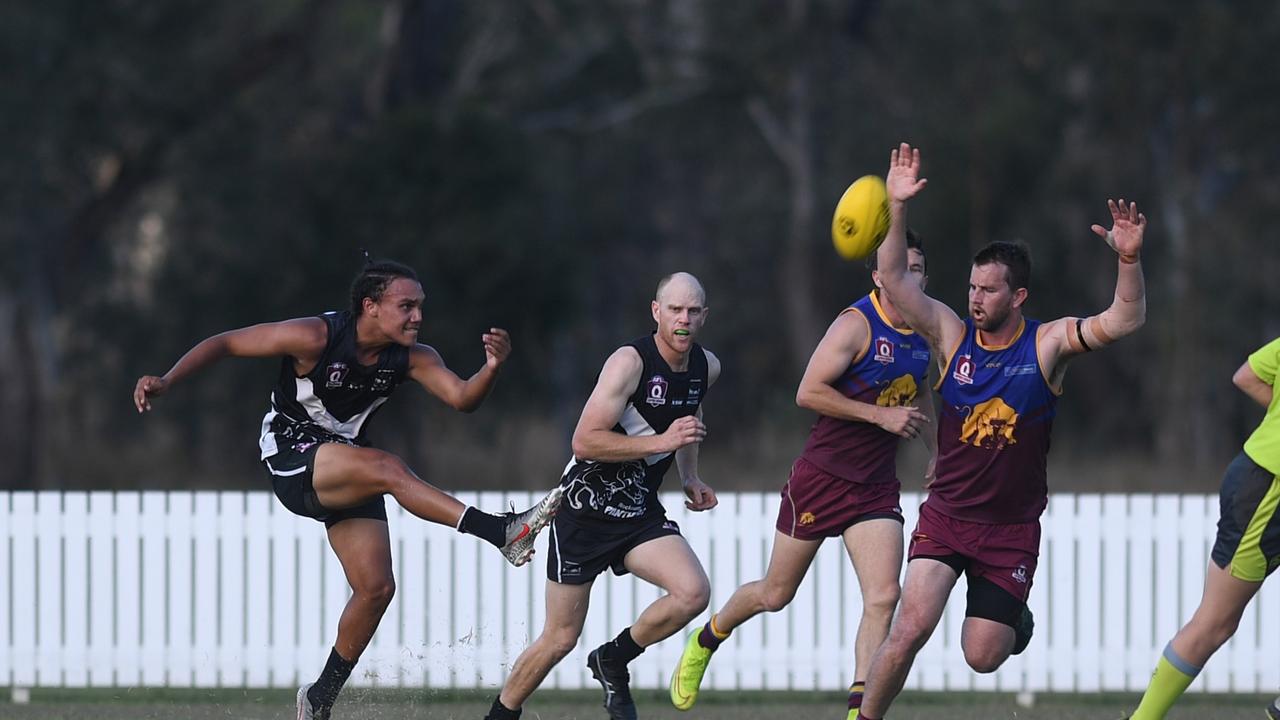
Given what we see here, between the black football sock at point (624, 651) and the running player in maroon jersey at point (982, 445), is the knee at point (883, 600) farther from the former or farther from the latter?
the black football sock at point (624, 651)

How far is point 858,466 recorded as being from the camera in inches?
313

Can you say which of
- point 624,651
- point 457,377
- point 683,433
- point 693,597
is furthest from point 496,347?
point 624,651

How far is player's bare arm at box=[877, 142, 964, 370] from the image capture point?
6.95 metres

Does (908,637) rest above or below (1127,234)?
below

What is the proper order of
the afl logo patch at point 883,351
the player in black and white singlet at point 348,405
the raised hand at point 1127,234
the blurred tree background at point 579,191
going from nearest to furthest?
1. the raised hand at point 1127,234
2. the player in black and white singlet at point 348,405
3. the afl logo patch at point 883,351
4. the blurred tree background at point 579,191

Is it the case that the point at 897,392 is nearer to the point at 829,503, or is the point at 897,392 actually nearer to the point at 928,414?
the point at 928,414

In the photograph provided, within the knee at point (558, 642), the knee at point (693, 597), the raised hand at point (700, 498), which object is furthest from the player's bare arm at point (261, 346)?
the knee at point (693, 597)

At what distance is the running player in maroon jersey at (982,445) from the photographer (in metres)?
7.02

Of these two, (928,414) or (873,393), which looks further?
(928,414)

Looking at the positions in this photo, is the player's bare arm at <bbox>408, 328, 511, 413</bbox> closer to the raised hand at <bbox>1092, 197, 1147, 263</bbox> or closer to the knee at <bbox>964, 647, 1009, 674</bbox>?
the knee at <bbox>964, 647, 1009, 674</bbox>

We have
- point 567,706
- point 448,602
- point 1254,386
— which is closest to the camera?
point 1254,386

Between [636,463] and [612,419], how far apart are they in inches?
13.7

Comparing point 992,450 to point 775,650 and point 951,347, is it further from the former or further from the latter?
point 775,650

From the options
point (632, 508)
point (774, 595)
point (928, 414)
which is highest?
point (928, 414)
